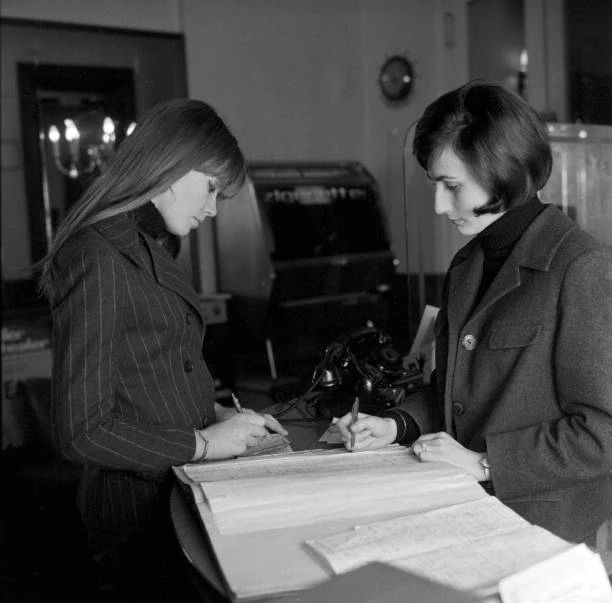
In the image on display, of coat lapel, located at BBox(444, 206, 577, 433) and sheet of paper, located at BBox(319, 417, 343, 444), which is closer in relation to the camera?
coat lapel, located at BBox(444, 206, 577, 433)

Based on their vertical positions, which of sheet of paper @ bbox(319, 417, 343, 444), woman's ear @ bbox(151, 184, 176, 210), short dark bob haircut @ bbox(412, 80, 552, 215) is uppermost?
short dark bob haircut @ bbox(412, 80, 552, 215)

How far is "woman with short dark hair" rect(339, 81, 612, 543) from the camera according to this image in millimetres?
1272

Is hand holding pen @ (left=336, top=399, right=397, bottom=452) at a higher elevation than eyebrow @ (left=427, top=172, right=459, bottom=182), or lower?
lower

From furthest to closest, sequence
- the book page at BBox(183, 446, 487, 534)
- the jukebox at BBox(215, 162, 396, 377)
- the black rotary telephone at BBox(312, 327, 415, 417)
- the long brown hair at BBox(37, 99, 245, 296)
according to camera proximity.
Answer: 1. the jukebox at BBox(215, 162, 396, 377)
2. the black rotary telephone at BBox(312, 327, 415, 417)
3. the long brown hair at BBox(37, 99, 245, 296)
4. the book page at BBox(183, 446, 487, 534)

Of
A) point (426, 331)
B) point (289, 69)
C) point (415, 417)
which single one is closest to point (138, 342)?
point (415, 417)

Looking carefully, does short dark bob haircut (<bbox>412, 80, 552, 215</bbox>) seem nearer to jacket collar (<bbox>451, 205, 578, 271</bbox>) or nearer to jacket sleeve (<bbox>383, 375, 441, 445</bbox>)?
jacket collar (<bbox>451, 205, 578, 271</bbox>)

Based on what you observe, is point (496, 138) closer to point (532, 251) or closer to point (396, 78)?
point (532, 251)

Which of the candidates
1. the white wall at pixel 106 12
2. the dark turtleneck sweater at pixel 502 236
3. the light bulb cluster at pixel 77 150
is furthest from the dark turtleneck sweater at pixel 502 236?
the white wall at pixel 106 12

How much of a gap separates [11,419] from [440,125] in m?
4.08

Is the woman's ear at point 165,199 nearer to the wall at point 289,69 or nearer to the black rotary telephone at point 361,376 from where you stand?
the black rotary telephone at point 361,376

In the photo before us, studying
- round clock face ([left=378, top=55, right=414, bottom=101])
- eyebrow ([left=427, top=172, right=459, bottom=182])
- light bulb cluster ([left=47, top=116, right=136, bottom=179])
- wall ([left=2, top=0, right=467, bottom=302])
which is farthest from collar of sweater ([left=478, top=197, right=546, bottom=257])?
light bulb cluster ([left=47, top=116, right=136, bottom=179])

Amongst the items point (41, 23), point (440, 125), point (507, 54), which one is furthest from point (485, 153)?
point (41, 23)

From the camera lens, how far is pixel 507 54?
195 inches

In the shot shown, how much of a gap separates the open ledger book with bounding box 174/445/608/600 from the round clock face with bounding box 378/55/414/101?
141 inches
